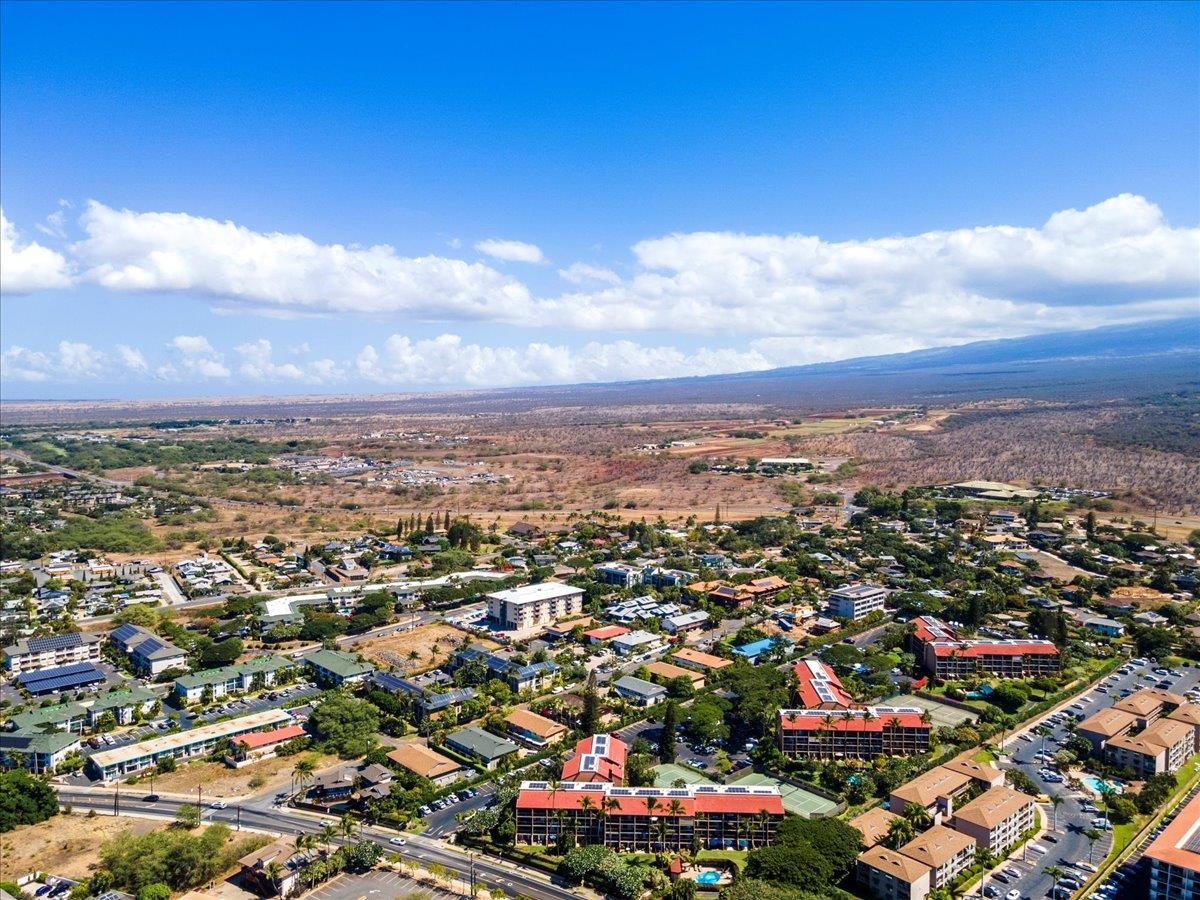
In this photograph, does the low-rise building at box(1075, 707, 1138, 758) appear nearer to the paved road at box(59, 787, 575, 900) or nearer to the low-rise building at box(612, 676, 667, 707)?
the low-rise building at box(612, 676, 667, 707)

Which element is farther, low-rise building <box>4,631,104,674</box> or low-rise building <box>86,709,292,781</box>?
low-rise building <box>4,631,104,674</box>

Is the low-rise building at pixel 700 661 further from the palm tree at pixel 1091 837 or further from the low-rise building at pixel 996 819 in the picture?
the palm tree at pixel 1091 837

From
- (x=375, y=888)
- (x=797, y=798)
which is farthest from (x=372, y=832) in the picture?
(x=797, y=798)

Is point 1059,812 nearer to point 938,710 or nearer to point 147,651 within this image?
point 938,710

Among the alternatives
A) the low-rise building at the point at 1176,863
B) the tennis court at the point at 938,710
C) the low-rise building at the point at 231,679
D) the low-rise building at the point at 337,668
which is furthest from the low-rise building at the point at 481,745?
the low-rise building at the point at 1176,863

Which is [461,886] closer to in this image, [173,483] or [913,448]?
[173,483]

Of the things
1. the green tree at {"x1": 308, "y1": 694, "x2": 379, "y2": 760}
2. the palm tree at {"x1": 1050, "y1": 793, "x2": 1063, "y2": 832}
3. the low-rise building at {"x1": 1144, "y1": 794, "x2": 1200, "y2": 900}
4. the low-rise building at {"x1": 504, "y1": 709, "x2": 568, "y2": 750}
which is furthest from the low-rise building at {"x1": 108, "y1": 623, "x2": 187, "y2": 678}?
the low-rise building at {"x1": 1144, "y1": 794, "x2": 1200, "y2": 900}
